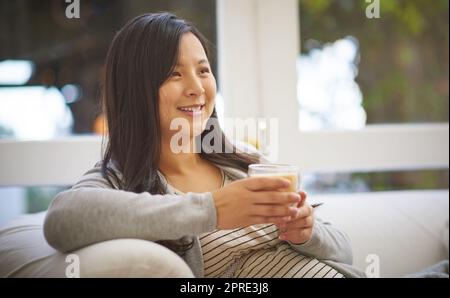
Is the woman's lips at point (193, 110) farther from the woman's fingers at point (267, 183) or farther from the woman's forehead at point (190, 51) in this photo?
the woman's fingers at point (267, 183)

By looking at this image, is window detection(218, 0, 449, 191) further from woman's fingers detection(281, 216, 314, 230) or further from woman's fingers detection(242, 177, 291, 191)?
woman's fingers detection(242, 177, 291, 191)

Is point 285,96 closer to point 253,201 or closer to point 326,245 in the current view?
point 326,245

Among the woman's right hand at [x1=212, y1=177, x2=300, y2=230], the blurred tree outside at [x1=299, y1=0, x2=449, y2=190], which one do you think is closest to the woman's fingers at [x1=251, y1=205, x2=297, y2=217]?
the woman's right hand at [x1=212, y1=177, x2=300, y2=230]

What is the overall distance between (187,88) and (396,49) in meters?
0.89

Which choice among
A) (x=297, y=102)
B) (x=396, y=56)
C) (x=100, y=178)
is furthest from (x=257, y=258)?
(x=396, y=56)

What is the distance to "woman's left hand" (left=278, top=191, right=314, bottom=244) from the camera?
0.87 meters

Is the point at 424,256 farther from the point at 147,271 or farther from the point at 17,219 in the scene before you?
the point at 17,219

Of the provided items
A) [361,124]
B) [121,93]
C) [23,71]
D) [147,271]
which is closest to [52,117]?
[23,71]

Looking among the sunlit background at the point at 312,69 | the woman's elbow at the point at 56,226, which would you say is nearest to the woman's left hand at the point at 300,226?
the woman's elbow at the point at 56,226

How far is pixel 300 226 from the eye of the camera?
2.97 feet

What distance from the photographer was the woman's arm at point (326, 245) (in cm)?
96

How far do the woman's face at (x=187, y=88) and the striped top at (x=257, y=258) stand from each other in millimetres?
163

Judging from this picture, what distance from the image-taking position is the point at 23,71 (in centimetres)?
132

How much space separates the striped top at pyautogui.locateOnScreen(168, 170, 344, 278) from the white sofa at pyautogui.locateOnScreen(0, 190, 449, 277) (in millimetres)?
96
